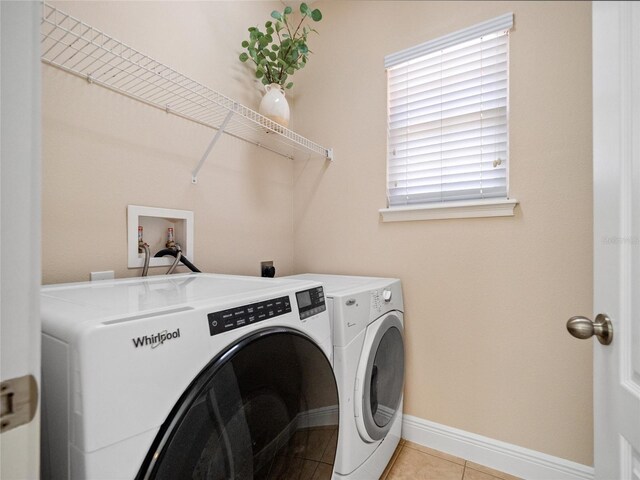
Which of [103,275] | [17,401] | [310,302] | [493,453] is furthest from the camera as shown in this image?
[493,453]

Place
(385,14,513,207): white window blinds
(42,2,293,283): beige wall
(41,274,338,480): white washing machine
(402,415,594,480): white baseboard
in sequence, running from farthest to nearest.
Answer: (385,14,513,207): white window blinds
(402,415,594,480): white baseboard
(42,2,293,283): beige wall
(41,274,338,480): white washing machine

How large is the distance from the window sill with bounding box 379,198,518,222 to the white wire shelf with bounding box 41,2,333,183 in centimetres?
67

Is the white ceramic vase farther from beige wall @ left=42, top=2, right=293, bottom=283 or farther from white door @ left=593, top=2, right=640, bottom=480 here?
white door @ left=593, top=2, right=640, bottom=480

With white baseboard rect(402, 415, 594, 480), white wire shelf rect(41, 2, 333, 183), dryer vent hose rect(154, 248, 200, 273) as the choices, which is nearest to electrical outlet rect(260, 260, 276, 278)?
dryer vent hose rect(154, 248, 200, 273)

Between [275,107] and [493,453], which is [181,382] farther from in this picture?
[493,453]

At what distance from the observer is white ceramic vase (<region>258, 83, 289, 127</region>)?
4.59 feet

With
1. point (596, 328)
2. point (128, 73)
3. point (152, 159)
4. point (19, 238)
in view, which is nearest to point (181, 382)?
point (19, 238)

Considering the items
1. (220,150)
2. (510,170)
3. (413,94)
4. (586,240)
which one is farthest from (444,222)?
(220,150)

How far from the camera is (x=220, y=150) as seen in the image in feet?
4.58

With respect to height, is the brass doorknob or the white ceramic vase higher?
the white ceramic vase

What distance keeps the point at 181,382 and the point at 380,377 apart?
0.88m

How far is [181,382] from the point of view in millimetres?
521

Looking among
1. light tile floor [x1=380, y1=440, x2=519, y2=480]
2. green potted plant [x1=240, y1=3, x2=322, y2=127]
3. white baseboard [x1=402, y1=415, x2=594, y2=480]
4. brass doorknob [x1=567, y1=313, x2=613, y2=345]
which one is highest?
green potted plant [x1=240, y1=3, x2=322, y2=127]

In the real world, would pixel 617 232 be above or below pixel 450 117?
below
